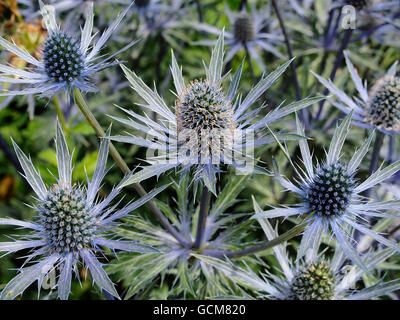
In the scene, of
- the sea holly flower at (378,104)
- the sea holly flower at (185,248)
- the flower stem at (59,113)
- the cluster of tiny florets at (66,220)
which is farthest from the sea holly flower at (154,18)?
the cluster of tiny florets at (66,220)

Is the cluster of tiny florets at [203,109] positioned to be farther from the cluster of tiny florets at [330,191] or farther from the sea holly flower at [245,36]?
the sea holly flower at [245,36]

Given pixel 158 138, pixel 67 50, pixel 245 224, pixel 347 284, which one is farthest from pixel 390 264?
pixel 67 50

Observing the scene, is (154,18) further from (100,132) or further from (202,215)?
(202,215)

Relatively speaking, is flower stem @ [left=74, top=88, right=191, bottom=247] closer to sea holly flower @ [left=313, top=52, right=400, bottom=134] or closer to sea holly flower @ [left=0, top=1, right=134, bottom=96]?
sea holly flower @ [left=0, top=1, right=134, bottom=96]

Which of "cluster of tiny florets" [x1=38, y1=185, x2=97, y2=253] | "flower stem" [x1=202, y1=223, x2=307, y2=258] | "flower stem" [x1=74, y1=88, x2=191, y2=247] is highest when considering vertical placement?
"flower stem" [x1=74, y1=88, x2=191, y2=247]

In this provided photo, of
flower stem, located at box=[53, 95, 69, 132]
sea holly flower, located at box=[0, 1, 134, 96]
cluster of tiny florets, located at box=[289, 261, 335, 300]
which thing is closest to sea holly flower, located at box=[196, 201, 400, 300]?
cluster of tiny florets, located at box=[289, 261, 335, 300]

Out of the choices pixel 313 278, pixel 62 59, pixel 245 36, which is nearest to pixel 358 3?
pixel 245 36
